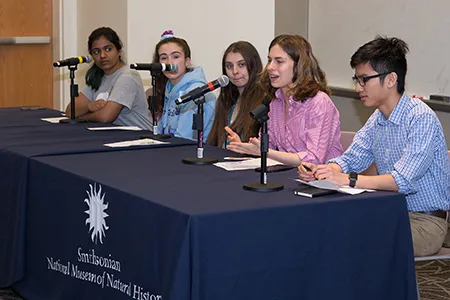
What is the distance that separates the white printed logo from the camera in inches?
109

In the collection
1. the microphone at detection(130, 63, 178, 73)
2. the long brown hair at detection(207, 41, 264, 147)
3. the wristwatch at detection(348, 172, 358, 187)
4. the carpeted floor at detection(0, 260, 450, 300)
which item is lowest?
the carpeted floor at detection(0, 260, 450, 300)

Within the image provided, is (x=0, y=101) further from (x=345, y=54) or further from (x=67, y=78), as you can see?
(x=345, y=54)

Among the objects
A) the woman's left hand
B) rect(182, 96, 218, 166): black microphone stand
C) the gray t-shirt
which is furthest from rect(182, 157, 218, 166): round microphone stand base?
the gray t-shirt

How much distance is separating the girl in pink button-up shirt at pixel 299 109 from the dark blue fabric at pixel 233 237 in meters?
0.48

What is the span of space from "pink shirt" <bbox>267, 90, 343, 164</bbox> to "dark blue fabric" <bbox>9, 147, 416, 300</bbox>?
491 mm

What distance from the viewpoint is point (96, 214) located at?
9.24 feet

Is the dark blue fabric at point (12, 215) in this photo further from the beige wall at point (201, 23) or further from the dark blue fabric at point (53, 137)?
the beige wall at point (201, 23)

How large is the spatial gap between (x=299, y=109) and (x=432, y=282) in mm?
1026

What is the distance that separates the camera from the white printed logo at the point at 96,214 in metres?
2.78

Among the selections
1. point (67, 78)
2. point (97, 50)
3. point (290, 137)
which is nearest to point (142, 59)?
point (97, 50)

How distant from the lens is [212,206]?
2408 mm

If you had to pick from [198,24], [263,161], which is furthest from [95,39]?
[263,161]

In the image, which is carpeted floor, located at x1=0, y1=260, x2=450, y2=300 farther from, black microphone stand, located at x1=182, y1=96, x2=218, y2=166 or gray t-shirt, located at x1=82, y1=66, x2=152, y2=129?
gray t-shirt, located at x1=82, y1=66, x2=152, y2=129

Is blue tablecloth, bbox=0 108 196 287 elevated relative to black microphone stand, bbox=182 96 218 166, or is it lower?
lower
